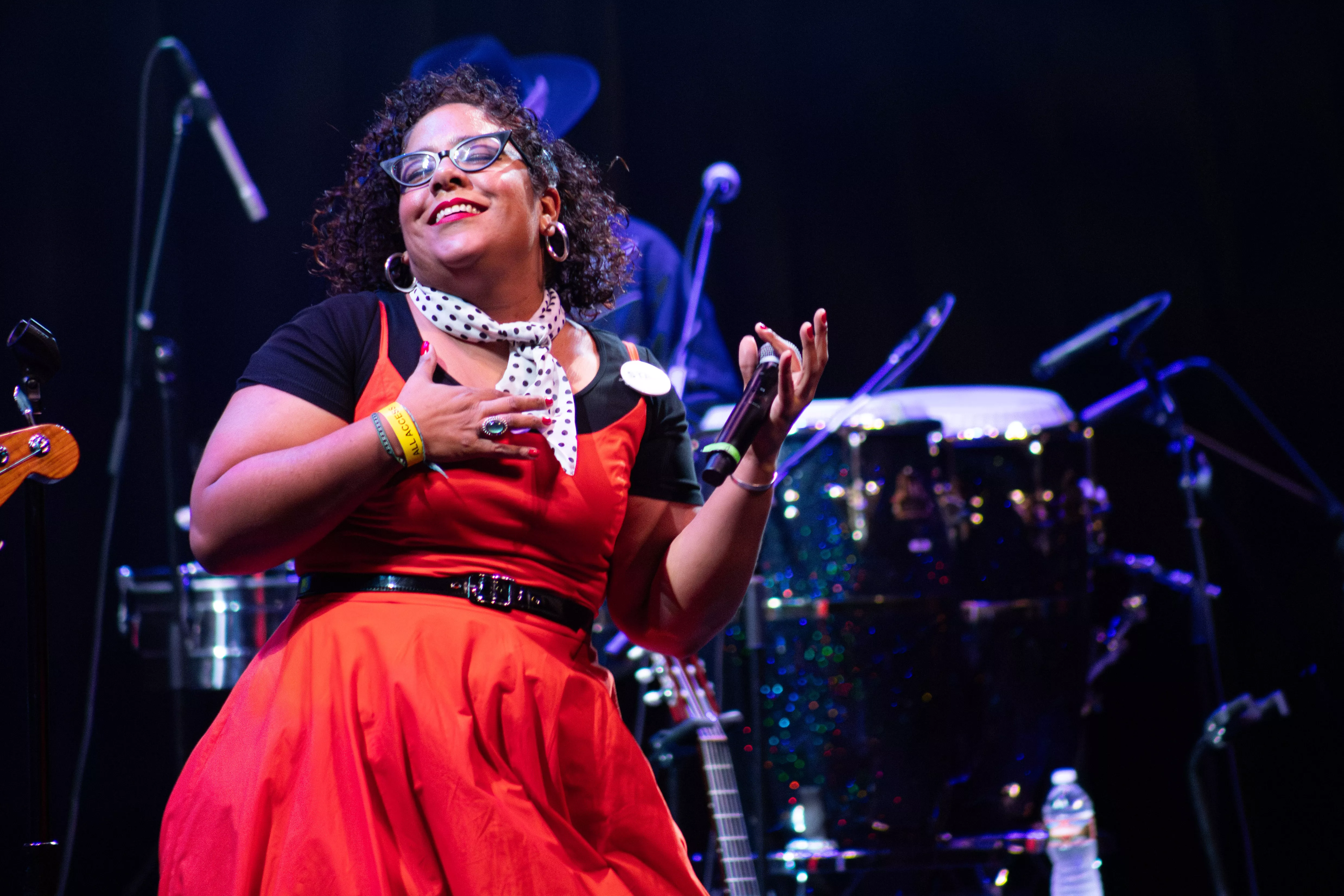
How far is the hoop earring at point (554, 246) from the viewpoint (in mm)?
1702

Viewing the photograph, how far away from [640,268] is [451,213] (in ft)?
7.17

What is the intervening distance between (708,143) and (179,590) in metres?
2.20

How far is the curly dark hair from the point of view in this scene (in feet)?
5.52

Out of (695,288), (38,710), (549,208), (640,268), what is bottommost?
(38,710)

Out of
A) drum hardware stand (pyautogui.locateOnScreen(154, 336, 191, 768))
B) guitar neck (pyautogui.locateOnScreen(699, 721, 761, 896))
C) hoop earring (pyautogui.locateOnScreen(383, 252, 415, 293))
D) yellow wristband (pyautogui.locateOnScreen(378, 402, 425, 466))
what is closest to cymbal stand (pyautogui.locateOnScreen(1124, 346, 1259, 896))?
guitar neck (pyautogui.locateOnScreen(699, 721, 761, 896))

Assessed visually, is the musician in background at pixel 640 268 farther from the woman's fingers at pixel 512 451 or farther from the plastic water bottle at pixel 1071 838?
the woman's fingers at pixel 512 451

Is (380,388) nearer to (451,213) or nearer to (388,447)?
(388,447)

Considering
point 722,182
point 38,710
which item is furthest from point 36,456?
point 722,182

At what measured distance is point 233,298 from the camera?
3.59 meters

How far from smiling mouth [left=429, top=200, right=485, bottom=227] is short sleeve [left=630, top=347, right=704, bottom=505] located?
0.32 meters

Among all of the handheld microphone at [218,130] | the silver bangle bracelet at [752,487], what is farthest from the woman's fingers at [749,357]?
the handheld microphone at [218,130]

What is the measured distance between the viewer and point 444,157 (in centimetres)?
156

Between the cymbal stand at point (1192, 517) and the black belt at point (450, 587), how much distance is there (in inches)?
98.3

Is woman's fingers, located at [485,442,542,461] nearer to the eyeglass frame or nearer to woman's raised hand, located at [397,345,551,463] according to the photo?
woman's raised hand, located at [397,345,551,463]
